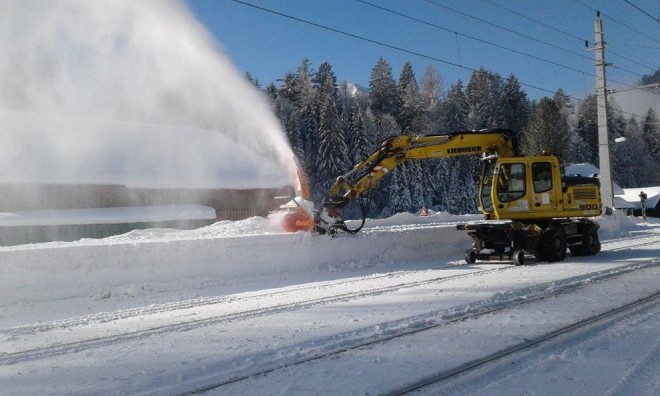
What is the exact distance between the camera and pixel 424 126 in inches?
2894

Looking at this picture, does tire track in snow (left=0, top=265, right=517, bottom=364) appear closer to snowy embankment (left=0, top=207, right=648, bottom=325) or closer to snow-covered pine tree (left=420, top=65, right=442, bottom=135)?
snowy embankment (left=0, top=207, right=648, bottom=325)

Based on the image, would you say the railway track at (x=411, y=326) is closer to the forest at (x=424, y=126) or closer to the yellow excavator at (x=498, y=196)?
the yellow excavator at (x=498, y=196)

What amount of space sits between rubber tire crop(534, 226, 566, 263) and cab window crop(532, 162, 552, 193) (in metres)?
1.13

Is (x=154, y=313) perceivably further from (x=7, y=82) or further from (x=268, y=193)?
(x=7, y=82)

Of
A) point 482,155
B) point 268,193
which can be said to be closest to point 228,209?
point 268,193

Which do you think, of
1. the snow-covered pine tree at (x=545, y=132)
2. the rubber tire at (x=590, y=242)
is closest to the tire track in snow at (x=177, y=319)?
the rubber tire at (x=590, y=242)

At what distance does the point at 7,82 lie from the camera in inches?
1207

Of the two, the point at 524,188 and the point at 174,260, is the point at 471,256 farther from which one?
the point at 174,260

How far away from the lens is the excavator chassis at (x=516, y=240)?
15.8 metres

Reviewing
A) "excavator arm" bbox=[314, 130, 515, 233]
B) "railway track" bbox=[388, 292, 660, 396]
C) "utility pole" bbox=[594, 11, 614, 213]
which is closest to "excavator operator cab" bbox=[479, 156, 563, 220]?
"excavator arm" bbox=[314, 130, 515, 233]

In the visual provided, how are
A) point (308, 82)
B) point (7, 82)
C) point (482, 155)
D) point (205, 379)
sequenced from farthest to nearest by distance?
point (308, 82) → point (7, 82) → point (482, 155) → point (205, 379)

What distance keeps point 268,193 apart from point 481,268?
19053mm

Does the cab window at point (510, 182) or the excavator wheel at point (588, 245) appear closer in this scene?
the cab window at point (510, 182)

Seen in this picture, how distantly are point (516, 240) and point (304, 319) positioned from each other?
923cm
